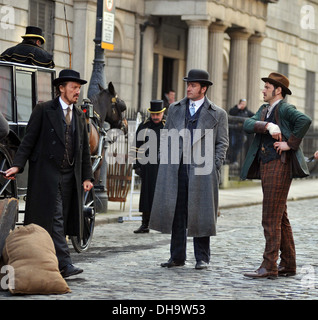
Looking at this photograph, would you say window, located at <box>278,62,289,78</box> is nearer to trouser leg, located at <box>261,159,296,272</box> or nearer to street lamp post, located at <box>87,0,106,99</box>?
street lamp post, located at <box>87,0,106,99</box>

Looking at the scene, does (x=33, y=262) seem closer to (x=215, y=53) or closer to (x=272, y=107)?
(x=272, y=107)

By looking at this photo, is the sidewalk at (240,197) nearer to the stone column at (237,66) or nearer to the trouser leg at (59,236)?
the stone column at (237,66)

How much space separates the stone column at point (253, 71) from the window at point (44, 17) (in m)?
10.8

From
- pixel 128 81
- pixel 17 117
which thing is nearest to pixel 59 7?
pixel 128 81

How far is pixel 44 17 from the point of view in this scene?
24.3m

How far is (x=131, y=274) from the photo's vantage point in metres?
10.1

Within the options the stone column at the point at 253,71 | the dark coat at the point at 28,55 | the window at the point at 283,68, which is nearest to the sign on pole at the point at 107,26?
the dark coat at the point at 28,55

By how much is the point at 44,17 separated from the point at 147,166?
10.2 m

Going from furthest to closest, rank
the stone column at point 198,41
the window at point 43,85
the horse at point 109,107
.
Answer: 1. the stone column at point 198,41
2. the horse at point 109,107
3. the window at point 43,85

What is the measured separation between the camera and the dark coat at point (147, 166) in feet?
49.2

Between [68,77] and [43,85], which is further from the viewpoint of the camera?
[43,85]

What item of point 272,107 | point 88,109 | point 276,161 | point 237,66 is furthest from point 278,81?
point 237,66

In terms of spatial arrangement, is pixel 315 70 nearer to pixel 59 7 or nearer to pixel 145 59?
pixel 145 59
